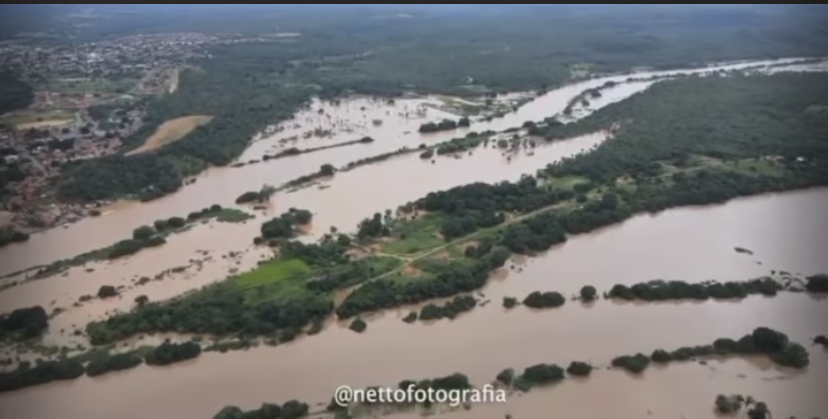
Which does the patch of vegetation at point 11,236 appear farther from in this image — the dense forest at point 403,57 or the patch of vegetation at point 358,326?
the patch of vegetation at point 358,326

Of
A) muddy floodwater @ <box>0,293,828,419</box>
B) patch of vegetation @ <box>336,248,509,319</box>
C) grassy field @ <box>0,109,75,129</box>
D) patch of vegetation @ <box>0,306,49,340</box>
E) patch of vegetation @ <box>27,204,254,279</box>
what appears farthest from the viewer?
grassy field @ <box>0,109,75,129</box>

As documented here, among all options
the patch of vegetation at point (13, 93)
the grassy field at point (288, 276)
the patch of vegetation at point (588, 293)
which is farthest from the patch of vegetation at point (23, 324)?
the patch of vegetation at point (13, 93)

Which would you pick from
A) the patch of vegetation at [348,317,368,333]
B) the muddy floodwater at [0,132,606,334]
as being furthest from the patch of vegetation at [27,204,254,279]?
the patch of vegetation at [348,317,368,333]

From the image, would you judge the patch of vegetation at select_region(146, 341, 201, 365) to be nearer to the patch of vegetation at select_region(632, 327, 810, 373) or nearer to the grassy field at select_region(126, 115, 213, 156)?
the patch of vegetation at select_region(632, 327, 810, 373)

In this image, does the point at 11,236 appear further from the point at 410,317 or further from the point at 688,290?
the point at 688,290

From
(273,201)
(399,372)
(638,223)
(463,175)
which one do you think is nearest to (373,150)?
(463,175)

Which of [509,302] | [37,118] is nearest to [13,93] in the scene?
[37,118]

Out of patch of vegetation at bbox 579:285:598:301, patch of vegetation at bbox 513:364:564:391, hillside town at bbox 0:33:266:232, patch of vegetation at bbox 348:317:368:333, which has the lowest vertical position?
patch of vegetation at bbox 348:317:368:333
